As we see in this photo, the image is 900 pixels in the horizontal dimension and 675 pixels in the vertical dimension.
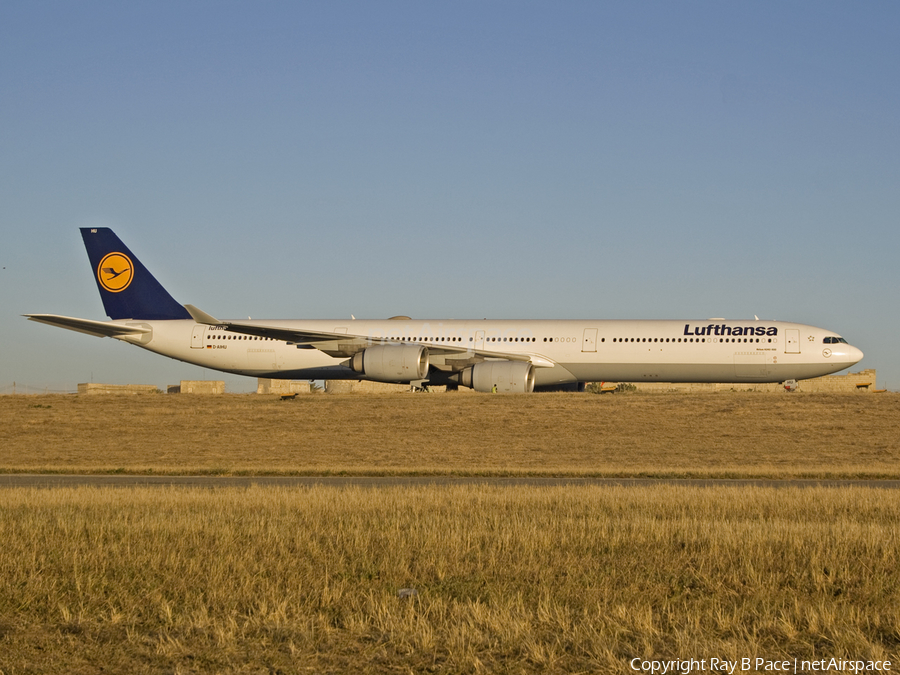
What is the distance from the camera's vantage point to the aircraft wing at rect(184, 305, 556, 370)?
40844mm

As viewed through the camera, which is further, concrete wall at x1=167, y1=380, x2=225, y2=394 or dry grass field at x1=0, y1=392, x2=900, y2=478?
concrete wall at x1=167, y1=380, x2=225, y2=394

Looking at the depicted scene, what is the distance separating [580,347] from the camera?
4056 cm

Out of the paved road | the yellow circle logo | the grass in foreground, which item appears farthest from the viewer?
the yellow circle logo

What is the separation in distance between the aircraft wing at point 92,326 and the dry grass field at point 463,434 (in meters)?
3.89

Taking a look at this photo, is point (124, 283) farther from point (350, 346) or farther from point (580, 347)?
point (580, 347)

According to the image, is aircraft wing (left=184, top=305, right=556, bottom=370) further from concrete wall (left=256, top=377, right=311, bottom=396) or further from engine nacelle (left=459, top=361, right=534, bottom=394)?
concrete wall (left=256, top=377, right=311, bottom=396)

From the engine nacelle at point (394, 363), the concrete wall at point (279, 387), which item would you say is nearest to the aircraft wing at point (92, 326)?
the concrete wall at point (279, 387)

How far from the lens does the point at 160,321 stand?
4597 centimetres

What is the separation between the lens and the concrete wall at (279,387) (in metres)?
50.7

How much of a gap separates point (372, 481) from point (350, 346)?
20254mm

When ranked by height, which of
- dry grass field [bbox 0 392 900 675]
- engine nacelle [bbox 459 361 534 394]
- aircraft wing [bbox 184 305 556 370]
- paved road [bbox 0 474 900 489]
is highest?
aircraft wing [bbox 184 305 556 370]

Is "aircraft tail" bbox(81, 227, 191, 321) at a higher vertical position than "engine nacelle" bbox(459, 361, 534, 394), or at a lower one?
higher

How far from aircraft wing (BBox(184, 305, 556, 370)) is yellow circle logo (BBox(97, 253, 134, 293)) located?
7766 millimetres

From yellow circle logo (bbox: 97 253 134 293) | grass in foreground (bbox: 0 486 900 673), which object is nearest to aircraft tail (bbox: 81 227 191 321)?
yellow circle logo (bbox: 97 253 134 293)
